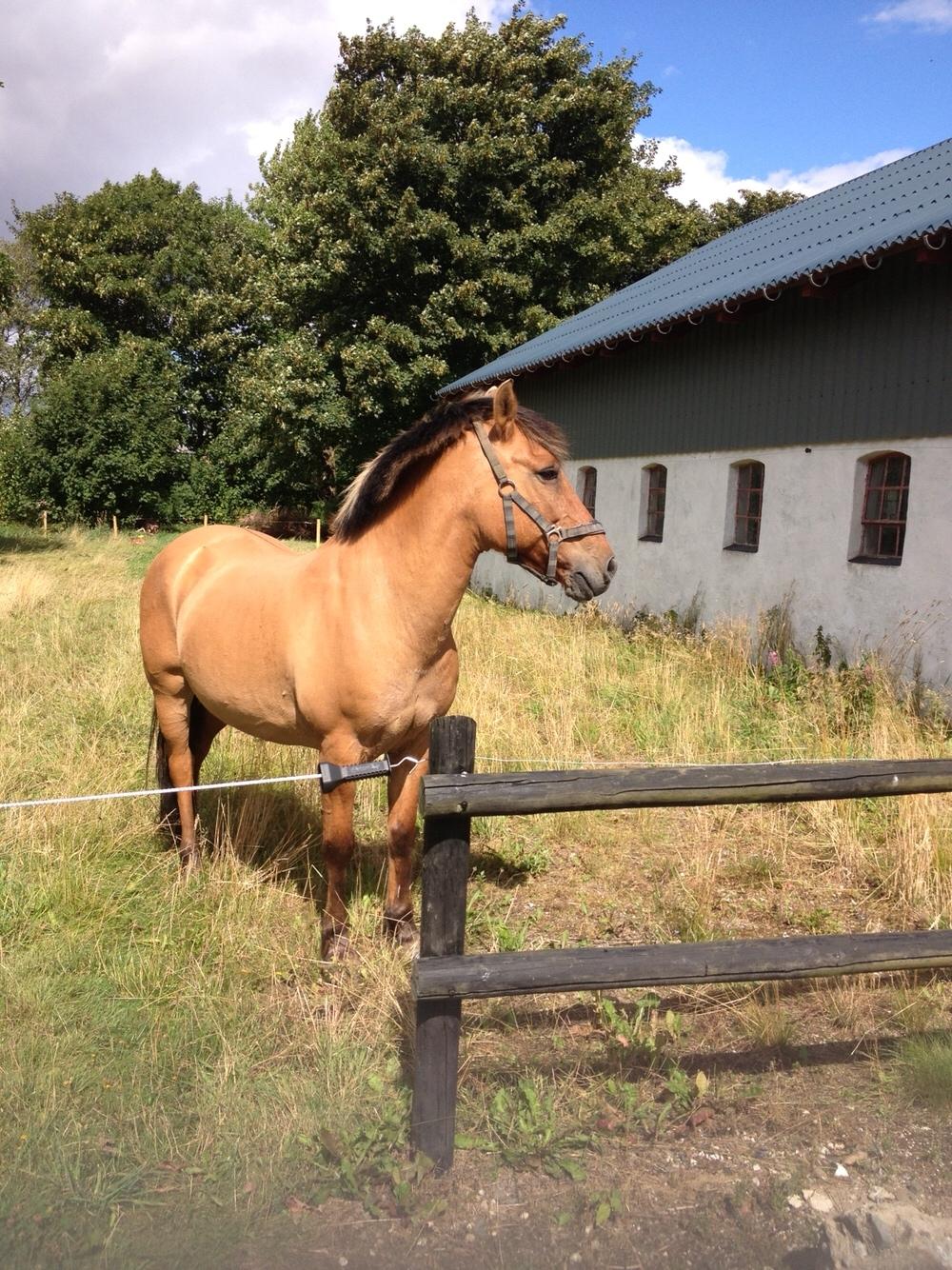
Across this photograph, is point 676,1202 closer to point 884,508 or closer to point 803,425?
point 884,508

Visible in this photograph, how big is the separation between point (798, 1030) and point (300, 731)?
2.18 meters

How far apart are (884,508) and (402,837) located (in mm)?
6638

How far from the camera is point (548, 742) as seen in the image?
19.4 ft

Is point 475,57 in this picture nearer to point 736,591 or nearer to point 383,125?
point 383,125

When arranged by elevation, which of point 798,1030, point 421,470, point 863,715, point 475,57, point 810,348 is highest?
point 475,57

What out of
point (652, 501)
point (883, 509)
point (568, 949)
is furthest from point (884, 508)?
point (568, 949)

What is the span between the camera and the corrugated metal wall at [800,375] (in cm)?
756

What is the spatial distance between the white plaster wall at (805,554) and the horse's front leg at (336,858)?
5.82 m

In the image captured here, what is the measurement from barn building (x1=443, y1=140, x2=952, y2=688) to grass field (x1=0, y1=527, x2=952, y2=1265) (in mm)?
1997

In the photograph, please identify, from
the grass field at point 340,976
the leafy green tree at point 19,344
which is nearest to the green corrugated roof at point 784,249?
the grass field at point 340,976

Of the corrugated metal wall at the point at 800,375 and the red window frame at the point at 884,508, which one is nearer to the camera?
the corrugated metal wall at the point at 800,375

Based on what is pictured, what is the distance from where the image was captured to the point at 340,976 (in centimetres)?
323

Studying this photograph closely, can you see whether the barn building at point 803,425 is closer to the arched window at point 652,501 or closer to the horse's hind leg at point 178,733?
the arched window at point 652,501

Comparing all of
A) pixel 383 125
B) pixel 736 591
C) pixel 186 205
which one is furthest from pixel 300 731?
pixel 186 205
